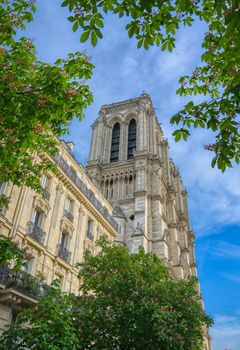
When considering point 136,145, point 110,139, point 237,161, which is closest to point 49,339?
point 237,161

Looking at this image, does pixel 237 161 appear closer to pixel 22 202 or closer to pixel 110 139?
pixel 22 202

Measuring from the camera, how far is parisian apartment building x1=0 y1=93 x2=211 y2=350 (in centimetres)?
1700

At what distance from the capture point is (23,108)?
7707 millimetres

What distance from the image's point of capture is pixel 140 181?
158ft

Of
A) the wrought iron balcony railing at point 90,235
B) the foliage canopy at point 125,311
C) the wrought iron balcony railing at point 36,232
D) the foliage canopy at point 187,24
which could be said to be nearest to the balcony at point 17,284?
the foliage canopy at point 125,311

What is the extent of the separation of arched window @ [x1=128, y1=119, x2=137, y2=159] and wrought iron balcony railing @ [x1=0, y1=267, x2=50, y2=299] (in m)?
41.0

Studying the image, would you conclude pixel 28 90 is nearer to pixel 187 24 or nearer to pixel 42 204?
pixel 187 24

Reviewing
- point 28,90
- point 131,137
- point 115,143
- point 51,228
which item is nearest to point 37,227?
point 51,228

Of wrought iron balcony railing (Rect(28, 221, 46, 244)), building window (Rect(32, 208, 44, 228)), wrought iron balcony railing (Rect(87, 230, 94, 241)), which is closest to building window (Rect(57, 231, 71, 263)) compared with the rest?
wrought iron balcony railing (Rect(28, 221, 46, 244))

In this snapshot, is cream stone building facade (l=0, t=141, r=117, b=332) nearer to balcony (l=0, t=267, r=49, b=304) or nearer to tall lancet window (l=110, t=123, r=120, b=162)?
balcony (l=0, t=267, r=49, b=304)

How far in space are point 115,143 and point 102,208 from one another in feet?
115

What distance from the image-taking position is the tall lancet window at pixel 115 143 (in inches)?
2267

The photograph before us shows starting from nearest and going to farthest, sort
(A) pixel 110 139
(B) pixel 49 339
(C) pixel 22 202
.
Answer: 1. (B) pixel 49 339
2. (C) pixel 22 202
3. (A) pixel 110 139

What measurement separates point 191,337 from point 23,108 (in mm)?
11848
